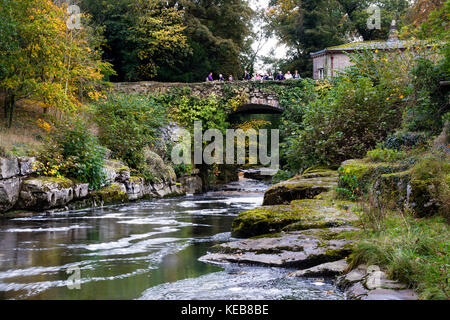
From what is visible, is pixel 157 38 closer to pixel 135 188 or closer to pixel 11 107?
pixel 11 107

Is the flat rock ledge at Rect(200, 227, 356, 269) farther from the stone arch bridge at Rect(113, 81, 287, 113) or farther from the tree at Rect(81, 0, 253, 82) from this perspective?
the tree at Rect(81, 0, 253, 82)

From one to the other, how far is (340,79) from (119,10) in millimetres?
15777

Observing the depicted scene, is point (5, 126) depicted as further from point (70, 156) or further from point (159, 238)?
point (159, 238)

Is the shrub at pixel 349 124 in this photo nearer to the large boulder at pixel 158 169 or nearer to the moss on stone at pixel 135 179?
the moss on stone at pixel 135 179

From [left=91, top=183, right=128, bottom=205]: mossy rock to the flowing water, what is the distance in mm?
3281

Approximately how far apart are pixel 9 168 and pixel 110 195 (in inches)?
145

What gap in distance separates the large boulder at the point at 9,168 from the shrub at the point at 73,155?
0.94 metres

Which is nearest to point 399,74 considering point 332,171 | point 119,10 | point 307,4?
point 332,171

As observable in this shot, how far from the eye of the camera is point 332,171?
37.1 ft

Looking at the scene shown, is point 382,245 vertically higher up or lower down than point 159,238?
higher up

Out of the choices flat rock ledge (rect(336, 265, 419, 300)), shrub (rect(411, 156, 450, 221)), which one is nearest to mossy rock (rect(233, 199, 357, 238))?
shrub (rect(411, 156, 450, 221))

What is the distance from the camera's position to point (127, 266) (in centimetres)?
557

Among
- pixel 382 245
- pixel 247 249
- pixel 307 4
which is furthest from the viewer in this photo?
pixel 307 4

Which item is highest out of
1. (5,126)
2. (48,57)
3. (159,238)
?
(48,57)
